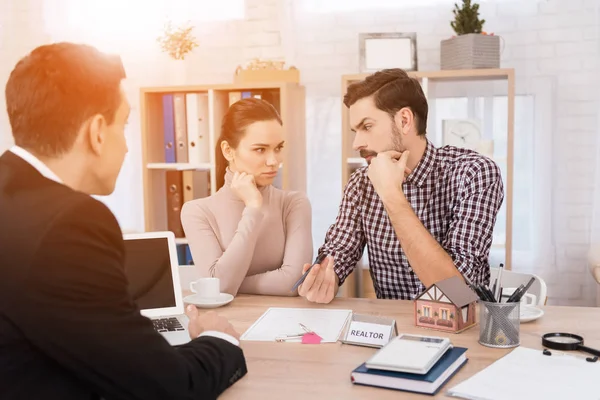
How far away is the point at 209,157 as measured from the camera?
3.47 m

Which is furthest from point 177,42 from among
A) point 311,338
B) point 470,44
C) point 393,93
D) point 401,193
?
point 311,338

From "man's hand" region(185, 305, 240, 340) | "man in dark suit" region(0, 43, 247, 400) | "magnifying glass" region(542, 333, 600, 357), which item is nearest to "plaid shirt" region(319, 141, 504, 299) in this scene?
"magnifying glass" region(542, 333, 600, 357)

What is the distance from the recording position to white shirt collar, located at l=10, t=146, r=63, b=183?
960 millimetres

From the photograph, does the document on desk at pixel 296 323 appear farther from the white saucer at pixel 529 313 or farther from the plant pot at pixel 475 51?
the plant pot at pixel 475 51

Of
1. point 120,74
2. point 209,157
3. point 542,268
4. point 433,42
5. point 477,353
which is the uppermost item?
point 433,42

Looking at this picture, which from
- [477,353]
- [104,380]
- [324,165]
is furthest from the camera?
[324,165]

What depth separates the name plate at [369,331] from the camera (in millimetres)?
1440

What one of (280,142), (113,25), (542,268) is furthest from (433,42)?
(113,25)

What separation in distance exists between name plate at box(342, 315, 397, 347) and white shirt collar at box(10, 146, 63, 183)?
77 cm

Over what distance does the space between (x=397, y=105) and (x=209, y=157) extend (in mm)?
1550

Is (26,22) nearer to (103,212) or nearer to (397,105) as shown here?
(397,105)

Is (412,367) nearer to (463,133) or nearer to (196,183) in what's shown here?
(463,133)

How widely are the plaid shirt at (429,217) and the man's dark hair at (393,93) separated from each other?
12 cm

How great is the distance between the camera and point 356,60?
3564 mm
